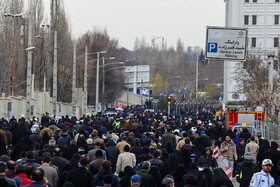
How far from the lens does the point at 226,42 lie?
40094mm

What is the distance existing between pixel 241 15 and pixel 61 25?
30.1 m

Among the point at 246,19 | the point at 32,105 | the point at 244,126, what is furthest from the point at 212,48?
the point at 246,19

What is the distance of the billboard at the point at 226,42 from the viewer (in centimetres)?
3984

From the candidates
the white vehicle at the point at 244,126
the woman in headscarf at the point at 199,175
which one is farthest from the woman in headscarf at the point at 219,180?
the white vehicle at the point at 244,126

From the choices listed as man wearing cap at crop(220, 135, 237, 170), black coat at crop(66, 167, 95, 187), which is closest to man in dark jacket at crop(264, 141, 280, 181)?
man wearing cap at crop(220, 135, 237, 170)

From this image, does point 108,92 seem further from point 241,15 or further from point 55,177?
point 55,177

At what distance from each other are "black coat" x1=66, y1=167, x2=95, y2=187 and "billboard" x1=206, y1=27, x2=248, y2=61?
28430mm

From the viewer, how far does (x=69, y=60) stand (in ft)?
245

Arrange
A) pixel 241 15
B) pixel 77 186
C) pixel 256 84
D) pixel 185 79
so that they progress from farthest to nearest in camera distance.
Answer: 1. pixel 185 79
2. pixel 241 15
3. pixel 256 84
4. pixel 77 186

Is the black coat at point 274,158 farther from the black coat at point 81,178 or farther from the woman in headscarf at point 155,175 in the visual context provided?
the black coat at point 81,178

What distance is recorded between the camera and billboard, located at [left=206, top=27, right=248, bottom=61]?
39.8 metres

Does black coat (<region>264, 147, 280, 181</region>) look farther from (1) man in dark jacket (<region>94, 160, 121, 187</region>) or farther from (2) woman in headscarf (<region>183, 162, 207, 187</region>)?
(1) man in dark jacket (<region>94, 160, 121, 187</region>)

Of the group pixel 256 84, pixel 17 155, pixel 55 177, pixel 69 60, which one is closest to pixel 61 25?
pixel 69 60

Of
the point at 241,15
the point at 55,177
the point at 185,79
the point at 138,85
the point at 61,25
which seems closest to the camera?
the point at 55,177
